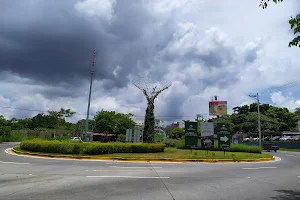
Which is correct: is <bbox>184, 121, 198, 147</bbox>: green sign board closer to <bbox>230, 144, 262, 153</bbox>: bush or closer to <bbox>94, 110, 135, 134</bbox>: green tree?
<bbox>230, 144, 262, 153</bbox>: bush

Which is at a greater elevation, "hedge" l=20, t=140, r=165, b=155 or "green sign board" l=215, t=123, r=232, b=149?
"green sign board" l=215, t=123, r=232, b=149

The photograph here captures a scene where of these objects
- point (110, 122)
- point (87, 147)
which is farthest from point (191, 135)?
point (110, 122)

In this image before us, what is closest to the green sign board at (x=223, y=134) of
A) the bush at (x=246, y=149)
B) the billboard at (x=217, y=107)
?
the bush at (x=246, y=149)

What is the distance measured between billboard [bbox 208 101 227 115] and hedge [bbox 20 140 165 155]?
203 feet

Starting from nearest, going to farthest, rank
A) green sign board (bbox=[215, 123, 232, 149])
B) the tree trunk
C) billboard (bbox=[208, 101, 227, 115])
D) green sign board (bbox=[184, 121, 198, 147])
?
1. the tree trunk
2. green sign board (bbox=[215, 123, 232, 149])
3. green sign board (bbox=[184, 121, 198, 147])
4. billboard (bbox=[208, 101, 227, 115])

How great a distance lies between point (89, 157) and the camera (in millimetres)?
16797

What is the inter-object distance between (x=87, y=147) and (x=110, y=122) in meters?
53.2

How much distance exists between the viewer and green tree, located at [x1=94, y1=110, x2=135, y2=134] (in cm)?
7019

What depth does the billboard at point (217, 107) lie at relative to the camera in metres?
79.7

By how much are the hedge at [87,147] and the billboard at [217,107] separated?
62.0 m

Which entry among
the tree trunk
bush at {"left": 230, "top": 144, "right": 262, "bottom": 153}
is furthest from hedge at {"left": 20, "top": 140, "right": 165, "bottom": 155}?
bush at {"left": 230, "top": 144, "right": 262, "bottom": 153}

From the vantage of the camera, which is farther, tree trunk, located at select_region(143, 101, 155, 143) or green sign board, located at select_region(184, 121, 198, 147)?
green sign board, located at select_region(184, 121, 198, 147)

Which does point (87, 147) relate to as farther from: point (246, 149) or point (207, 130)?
point (246, 149)

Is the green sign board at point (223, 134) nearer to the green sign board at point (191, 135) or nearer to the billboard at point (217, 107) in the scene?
the green sign board at point (191, 135)
